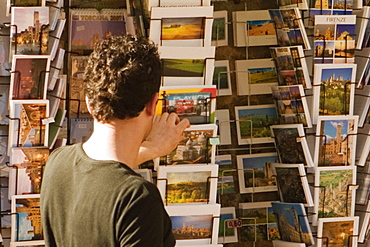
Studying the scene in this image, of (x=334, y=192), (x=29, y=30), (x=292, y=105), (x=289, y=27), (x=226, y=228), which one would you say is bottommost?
(x=226, y=228)

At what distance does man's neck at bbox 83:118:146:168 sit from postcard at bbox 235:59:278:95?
7.44ft

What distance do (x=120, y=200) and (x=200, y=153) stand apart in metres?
1.58

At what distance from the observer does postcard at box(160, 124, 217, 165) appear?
10.2 ft

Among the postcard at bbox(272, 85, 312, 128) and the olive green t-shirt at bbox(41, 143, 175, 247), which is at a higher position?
the postcard at bbox(272, 85, 312, 128)

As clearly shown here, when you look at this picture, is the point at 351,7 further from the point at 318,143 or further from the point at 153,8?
the point at 153,8

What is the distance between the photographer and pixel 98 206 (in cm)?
162

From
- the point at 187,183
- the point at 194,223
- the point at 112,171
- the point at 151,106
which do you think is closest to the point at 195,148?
the point at 187,183

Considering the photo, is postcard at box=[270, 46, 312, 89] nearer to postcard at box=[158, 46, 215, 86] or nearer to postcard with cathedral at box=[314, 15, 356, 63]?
postcard with cathedral at box=[314, 15, 356, 63]

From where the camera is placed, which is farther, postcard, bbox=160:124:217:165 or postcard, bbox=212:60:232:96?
postcard, bbox=212:60:232:96

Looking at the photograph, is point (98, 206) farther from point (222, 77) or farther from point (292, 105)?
point (222, 77)

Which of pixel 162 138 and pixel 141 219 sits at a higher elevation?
pixel 162 138

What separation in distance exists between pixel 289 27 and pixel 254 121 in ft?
1.94

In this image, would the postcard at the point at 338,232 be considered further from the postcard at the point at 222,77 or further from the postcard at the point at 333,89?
the postcard at the point at 222,77

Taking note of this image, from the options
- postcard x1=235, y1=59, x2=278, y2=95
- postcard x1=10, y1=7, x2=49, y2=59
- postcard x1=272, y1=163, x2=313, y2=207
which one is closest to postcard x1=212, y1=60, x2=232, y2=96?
postcard x1=235, y1=59, x2=278, y2=95
